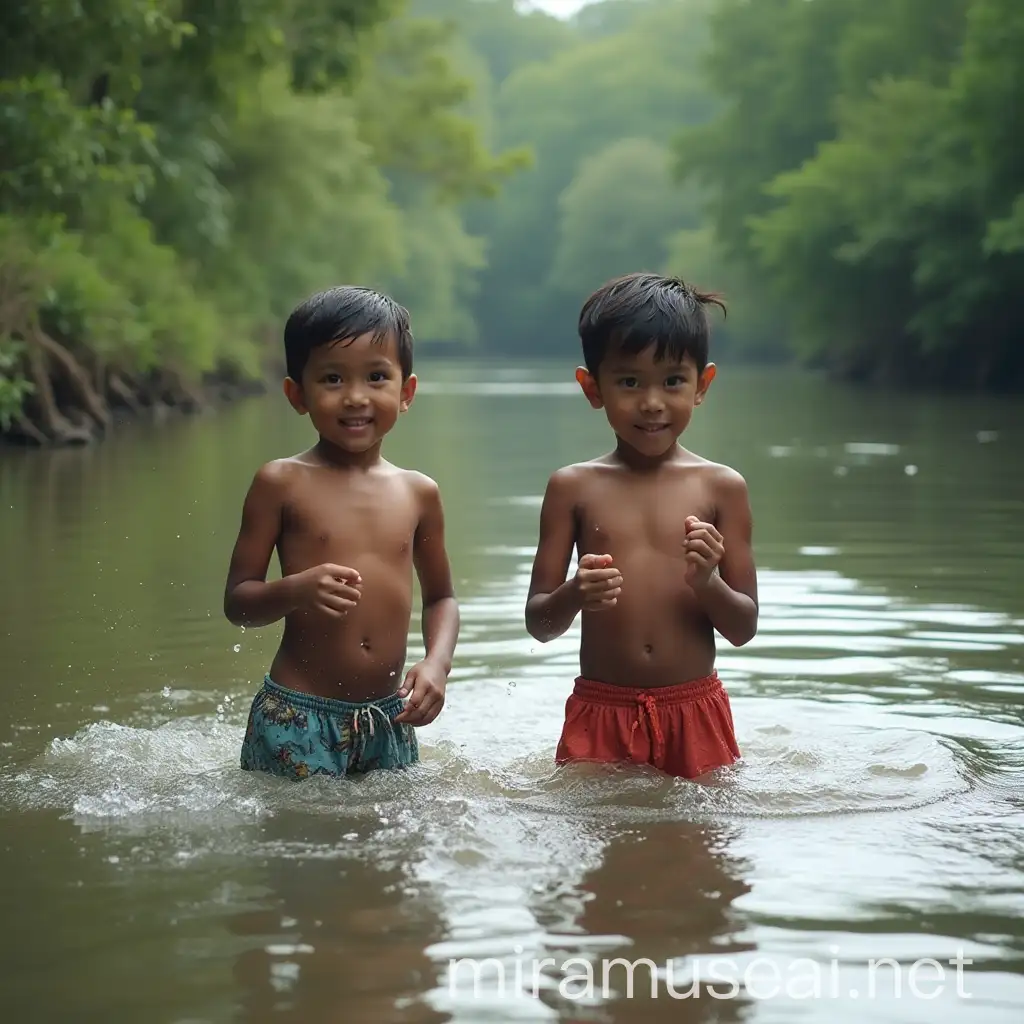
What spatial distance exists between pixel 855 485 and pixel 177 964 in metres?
10.6

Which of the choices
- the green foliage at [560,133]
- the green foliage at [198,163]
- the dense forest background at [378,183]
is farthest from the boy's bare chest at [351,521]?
the green foliage at [560,133]

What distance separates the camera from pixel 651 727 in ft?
15.0

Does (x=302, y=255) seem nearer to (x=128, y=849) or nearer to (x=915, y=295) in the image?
(x=915, y=295)

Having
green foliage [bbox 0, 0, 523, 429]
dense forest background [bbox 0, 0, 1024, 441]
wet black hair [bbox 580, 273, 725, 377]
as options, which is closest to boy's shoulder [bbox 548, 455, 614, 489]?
wet black hair [bbox 580, 273, 725, 377]

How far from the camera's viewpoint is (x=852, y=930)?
347 centimetres

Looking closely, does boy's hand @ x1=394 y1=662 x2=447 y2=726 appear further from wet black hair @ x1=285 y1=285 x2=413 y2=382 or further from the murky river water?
wet black hair @ x1=285 y1=285 x2=413 y2=382

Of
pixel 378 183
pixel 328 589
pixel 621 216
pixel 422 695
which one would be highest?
pixel 621 216

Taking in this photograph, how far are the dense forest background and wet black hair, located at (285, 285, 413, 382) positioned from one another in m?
1.70

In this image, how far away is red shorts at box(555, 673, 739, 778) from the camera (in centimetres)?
459

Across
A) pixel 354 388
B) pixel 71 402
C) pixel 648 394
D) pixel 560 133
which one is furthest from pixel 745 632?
pixel 560 133

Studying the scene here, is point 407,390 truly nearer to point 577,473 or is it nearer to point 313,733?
point 577,473

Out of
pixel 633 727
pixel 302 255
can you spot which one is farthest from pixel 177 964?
pixel 302 255

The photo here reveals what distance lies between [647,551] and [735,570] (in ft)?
0.75

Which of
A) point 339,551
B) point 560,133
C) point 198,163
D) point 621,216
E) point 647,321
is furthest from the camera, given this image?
point 560,133
